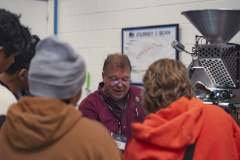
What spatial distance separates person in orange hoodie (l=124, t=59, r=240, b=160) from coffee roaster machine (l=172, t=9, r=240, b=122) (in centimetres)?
46

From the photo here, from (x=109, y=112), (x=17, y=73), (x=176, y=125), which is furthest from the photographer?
(x=109, y=112)

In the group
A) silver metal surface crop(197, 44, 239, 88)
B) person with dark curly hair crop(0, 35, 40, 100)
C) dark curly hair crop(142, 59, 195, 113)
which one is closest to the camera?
dark curly hair crop(142, 59, 195, 113)

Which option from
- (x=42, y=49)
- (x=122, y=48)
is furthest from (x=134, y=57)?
(x=42, y=49)

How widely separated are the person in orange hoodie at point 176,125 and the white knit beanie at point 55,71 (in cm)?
38

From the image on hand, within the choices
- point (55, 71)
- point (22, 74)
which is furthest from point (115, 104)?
point (55, 71)

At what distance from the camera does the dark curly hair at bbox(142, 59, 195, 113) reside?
1.31 meters

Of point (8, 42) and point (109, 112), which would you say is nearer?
point (8, 42)

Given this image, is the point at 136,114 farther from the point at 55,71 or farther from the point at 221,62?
the point at 55,71

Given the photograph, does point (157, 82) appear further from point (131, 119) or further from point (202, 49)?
point (131, 119)

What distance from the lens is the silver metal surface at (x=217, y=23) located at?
1.79 metres

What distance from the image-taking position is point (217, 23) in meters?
1.82

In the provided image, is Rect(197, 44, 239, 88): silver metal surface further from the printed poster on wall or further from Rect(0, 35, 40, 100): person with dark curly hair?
the printed poster on wall

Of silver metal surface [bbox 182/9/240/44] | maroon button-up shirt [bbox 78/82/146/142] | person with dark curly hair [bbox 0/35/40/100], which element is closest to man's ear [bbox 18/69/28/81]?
person with dark curly hair [bbox 0/35/40/100]

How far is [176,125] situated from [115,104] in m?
1.03
